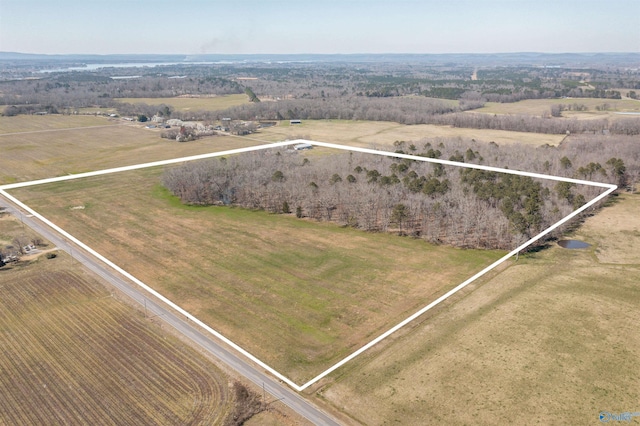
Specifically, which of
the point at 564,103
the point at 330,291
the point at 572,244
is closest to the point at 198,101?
the point at 564,103

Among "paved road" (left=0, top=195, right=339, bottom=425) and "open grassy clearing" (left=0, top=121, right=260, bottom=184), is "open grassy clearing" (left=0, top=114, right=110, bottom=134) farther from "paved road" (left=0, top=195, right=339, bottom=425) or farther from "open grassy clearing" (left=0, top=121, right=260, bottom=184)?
"paved road" (left=0, top=195, right=339, bottom=425)

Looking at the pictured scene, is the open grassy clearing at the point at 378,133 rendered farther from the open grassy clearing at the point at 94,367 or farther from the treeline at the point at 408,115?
the open grassy clearing at the point at 94,367

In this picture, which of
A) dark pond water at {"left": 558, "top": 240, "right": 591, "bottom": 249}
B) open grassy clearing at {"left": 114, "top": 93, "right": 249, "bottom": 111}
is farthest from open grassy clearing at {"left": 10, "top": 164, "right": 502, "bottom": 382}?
open grassy clearing at {"left": 114, "top": 93, "right": 249, "bottom": 111}

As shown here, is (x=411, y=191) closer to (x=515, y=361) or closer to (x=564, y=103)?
(x=515, y=361)

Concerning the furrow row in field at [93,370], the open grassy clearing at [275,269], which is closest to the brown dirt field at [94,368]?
the furrow row in field at [93,370]

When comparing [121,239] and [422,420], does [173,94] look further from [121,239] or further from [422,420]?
[422,420]

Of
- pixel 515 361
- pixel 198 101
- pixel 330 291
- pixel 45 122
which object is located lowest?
pixel 515 361
